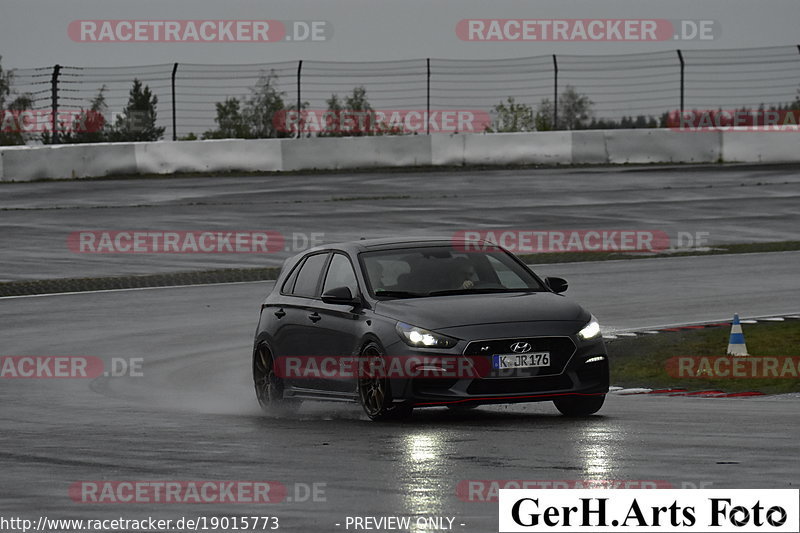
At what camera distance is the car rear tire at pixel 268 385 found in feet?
44.6

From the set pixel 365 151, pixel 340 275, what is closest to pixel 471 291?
Answer: pixel 340 275

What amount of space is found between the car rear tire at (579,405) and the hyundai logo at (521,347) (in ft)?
2.01

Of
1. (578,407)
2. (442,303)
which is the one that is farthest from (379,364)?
(578,407)

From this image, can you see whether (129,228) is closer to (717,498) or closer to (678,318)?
(678,318)

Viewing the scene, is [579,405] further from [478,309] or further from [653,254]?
[653,254]

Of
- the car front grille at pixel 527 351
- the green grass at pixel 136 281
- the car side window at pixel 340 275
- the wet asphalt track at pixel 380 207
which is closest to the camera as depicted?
the car front grille at pixel 527 351

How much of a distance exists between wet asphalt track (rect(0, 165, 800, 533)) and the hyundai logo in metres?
0.54

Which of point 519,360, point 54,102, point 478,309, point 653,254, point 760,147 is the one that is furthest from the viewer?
point 760,147

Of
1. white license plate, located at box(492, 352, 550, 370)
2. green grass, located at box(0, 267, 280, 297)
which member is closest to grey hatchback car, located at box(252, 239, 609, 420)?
white license plate, located at box(492, 352, 550, 370)

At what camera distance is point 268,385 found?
44.9 ft

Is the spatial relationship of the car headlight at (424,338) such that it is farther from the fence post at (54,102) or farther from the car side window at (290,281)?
the fence post at (54,102)

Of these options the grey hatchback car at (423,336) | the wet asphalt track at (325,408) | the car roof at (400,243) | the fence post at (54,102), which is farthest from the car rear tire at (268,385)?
the fence post at (54,102)

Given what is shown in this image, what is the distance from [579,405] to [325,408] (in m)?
3.03

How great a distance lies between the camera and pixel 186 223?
2920cm
